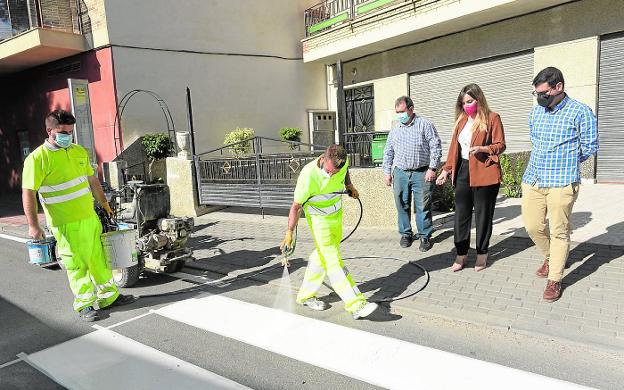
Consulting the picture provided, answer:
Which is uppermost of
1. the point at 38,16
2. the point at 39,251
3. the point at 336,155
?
the point at 38,16

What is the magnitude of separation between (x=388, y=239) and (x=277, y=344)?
342cm

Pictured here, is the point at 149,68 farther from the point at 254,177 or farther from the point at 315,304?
the point at 315,304

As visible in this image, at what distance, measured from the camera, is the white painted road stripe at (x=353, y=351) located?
10.4 ft

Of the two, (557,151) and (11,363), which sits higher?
(557,151)

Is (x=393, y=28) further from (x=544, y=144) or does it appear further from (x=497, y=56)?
(x=544, y=144)

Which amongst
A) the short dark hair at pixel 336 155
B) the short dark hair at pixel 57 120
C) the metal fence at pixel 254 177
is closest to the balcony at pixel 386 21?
the metal fence at pixel 254 177

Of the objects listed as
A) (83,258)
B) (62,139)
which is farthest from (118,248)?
(62,139)

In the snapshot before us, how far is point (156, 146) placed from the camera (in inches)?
502

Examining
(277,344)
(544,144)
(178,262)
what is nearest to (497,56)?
(544,144)

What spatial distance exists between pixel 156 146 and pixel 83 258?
8.57 m

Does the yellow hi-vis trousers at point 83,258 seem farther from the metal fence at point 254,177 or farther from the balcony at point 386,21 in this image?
the balcony at point 386,21

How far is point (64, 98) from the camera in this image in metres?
14.3

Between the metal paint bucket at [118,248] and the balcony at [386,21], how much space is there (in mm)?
9569

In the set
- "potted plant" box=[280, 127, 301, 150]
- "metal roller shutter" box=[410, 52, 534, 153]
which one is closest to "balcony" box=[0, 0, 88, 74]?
"potted plant" box=[280, 127, 301, 150]
